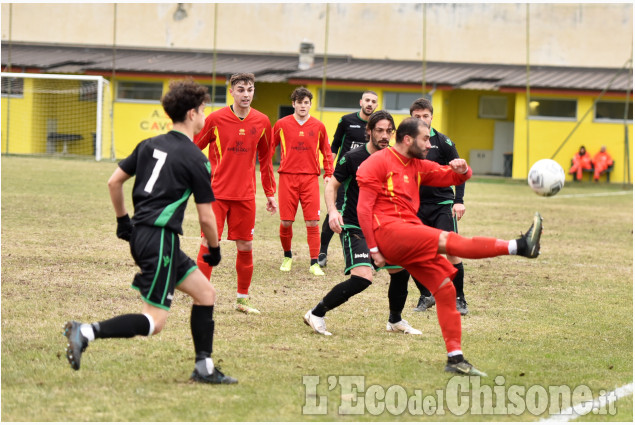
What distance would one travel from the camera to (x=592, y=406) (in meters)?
5.34

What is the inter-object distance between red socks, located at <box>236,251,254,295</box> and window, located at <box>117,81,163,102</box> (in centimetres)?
2902

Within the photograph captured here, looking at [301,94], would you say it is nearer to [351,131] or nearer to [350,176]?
[351,131]

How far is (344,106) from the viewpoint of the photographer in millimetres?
35031

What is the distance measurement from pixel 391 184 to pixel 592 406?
2.01 meters

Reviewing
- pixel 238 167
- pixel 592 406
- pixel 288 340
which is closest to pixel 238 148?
pixel 238 167

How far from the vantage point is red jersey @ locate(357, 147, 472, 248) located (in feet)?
20.6

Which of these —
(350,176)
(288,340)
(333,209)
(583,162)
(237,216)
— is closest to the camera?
(288,340)

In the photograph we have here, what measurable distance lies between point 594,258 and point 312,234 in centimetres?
426

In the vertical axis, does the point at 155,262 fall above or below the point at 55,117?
below

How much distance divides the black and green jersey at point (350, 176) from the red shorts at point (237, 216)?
3.59 feet

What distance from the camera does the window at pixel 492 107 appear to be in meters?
36.2

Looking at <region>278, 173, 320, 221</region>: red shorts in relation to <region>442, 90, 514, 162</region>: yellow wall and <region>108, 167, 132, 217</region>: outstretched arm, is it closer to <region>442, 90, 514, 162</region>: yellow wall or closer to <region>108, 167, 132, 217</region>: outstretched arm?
<region>108, 167, 132, 217</region>: outstretched arm

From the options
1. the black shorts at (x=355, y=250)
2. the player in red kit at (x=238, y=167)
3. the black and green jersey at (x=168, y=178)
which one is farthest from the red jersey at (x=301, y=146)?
the black and green jersey at (x=168, y=178)

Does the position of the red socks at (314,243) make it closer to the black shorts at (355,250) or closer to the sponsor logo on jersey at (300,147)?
the sponsor logo on jersey at (300,147)
